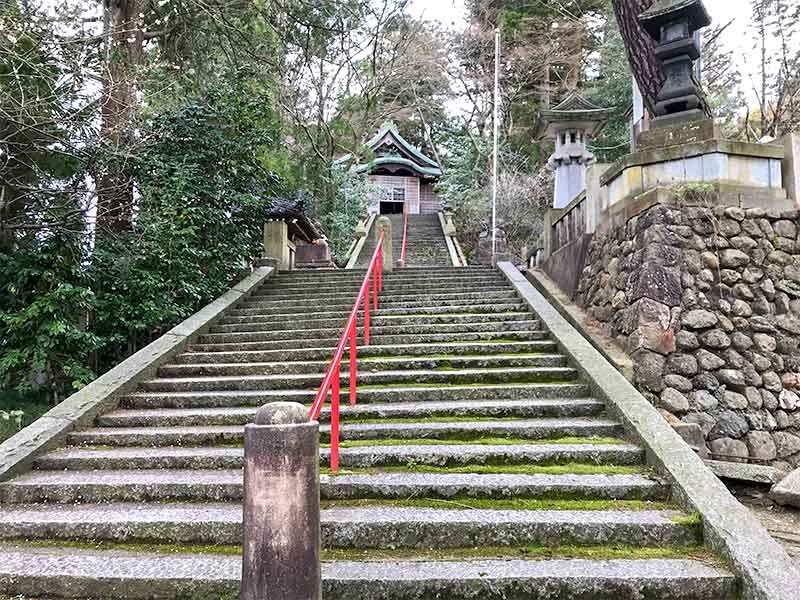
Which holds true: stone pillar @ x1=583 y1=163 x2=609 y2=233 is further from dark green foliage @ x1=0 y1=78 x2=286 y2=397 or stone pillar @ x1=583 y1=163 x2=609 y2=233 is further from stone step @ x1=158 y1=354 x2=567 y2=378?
dark green foliage @ x1=0 y1=78 x2=286 y2=397

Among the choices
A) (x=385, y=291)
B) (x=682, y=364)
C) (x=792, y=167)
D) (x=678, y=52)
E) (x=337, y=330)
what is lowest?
(x=682, y=364)

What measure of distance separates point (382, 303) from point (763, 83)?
38.0 feet

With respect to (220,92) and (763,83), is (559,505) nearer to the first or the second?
(220,92)

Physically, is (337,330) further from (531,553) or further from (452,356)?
(531,553)

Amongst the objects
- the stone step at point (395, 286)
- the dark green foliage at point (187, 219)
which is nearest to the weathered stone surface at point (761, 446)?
the stone step at point (395, 286)

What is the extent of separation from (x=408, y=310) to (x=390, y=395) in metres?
2.49

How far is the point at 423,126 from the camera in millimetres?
27594

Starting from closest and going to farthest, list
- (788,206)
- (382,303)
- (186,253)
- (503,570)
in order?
1. (503,570)
2. (788,206)
3. (186,253)
4. (382,303)

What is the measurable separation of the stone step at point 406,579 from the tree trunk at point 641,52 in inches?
216

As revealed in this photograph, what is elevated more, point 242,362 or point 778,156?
point 778,156

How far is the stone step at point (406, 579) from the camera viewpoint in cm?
277

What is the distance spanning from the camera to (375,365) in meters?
5.81

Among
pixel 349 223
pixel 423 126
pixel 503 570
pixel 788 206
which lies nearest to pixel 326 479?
pixel 503 570

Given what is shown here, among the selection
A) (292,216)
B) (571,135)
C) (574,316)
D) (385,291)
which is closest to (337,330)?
(385,291)
